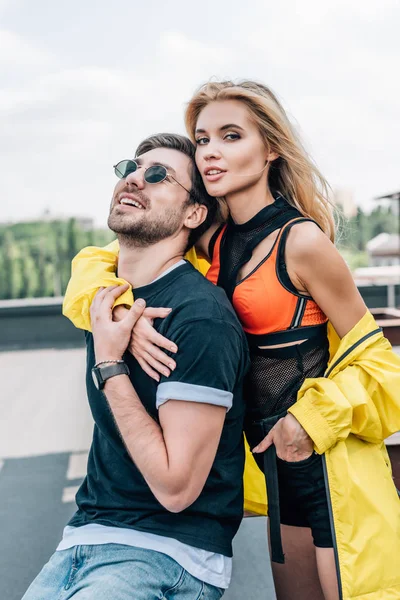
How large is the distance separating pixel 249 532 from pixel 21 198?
60.8 meters

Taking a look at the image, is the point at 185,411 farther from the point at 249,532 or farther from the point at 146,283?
the point at 249,532

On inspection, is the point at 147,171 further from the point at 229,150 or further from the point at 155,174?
the point at 229,150

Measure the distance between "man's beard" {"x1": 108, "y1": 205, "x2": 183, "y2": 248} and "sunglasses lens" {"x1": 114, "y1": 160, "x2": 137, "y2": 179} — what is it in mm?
120

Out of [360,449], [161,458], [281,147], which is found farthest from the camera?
[281,147]

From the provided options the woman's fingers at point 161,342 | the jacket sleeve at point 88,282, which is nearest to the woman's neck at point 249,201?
the jacket sleeve at point 88,282

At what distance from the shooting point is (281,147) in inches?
63.9

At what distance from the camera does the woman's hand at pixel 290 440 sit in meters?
1.36

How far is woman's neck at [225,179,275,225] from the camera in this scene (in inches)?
62.9

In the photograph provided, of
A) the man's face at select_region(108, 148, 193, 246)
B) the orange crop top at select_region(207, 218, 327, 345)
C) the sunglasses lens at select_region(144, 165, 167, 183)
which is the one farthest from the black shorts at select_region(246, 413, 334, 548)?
the sunglasses lens at select_region(144, 165, 167, 183)

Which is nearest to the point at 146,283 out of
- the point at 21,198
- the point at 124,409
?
the point at 124,409

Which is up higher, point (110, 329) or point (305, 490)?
point (110, 329)

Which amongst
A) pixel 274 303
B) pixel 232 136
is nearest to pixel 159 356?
pixel 274 303

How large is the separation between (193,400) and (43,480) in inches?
109

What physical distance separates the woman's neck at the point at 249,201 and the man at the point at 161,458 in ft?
0.79
